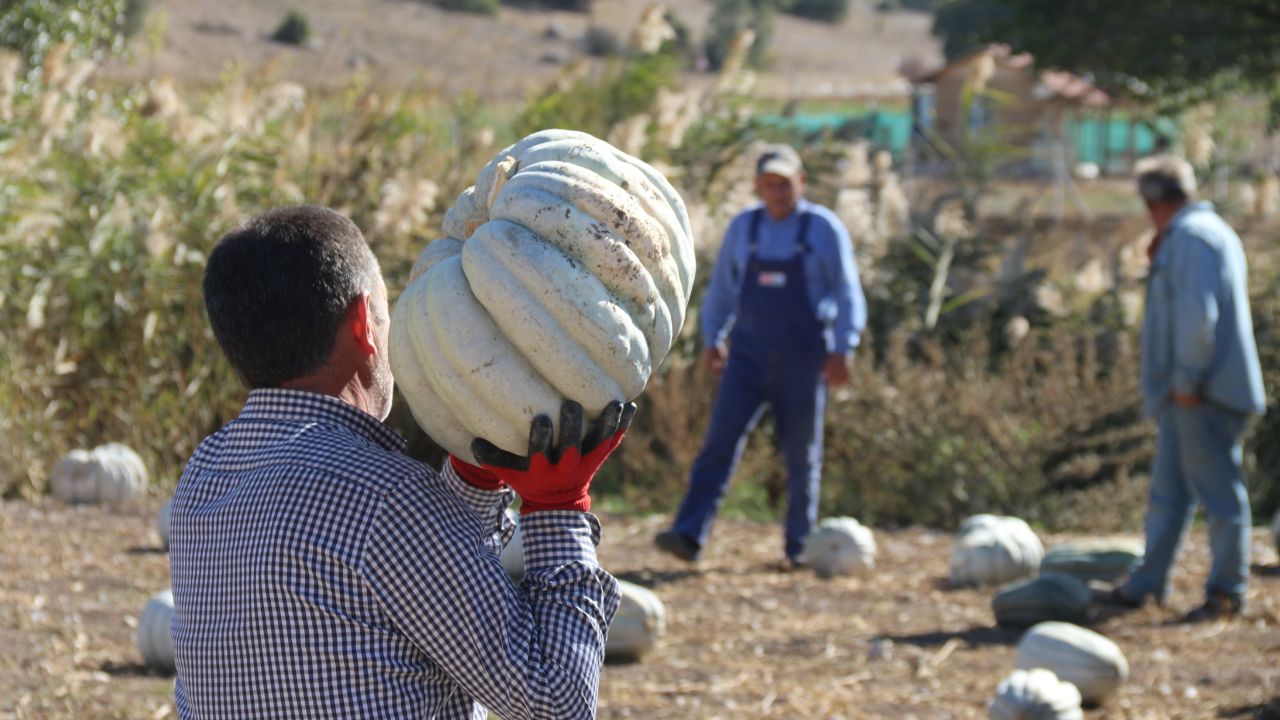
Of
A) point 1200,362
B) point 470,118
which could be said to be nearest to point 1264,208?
point 1200,362

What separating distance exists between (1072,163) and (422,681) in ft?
129

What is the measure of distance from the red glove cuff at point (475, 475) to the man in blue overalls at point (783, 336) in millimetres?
4063

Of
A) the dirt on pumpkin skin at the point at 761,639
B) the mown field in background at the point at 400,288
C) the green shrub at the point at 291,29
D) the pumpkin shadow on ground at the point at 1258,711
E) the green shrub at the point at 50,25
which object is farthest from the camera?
the green shrub at the point at 291,29

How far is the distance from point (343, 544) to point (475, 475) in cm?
26

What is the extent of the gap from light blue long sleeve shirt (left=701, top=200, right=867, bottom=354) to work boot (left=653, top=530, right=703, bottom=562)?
1.15 metres

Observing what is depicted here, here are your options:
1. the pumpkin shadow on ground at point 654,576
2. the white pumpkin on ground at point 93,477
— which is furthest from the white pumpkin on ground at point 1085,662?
the white pumpkin on ground at point 93,477

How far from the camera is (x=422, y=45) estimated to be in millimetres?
50438

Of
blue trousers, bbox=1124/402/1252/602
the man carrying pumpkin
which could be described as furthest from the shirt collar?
blue trousers, bbox=1124/402/1252/602

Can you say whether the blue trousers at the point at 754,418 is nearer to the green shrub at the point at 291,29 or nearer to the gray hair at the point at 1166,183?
the gray hair at the point at 1166,183

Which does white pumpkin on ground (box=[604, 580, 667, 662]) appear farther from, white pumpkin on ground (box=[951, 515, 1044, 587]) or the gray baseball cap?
the gray baseball cap

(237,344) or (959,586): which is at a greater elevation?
(237,344)

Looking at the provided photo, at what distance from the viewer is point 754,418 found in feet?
19.7

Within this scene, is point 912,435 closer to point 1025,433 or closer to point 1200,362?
point 1025,433

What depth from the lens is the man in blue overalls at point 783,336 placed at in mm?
5801
